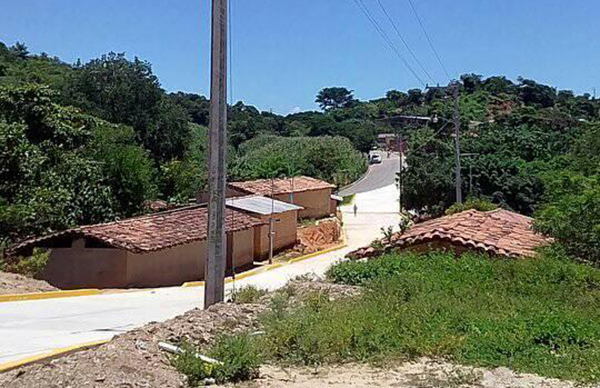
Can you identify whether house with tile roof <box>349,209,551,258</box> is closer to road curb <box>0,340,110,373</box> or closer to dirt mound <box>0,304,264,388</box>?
dirt mound <box>0,304,264,388</box>

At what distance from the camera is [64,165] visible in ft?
97.1

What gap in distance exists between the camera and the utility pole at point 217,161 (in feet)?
42.4

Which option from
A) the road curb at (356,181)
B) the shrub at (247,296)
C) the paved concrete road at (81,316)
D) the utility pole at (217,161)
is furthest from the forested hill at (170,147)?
the utility pole at (217,161)

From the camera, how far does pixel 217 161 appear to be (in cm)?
1299

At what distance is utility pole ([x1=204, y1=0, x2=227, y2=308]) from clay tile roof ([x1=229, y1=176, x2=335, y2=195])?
117 ft

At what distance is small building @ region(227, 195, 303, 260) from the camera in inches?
1538

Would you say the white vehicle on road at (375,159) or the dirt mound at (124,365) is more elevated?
the white vehicle on road at (375,159)

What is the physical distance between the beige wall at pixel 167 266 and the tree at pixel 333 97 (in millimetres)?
136429

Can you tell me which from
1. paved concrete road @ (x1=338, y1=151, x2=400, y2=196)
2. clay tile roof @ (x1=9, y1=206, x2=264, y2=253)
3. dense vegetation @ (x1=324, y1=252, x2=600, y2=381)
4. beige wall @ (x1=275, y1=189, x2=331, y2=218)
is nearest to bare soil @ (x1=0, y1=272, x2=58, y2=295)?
clay tile roof @ (x1=9, y1=206, x2=264, y2=253)

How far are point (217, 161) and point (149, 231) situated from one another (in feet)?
51.3

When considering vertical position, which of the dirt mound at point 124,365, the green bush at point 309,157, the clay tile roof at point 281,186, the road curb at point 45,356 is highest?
the green bush at point 309,157

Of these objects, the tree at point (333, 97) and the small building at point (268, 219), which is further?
the tree at point (333, 97)

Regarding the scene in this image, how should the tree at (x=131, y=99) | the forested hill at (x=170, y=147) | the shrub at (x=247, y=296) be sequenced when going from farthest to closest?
the tree at (x=131, y=99), the forested hill at (x=170, y=147), the shrub at (x=247, y=296)

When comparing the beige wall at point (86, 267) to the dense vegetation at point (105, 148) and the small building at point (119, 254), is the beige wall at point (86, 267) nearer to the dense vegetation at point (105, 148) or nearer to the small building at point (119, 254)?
the small building at point (119, 254)
